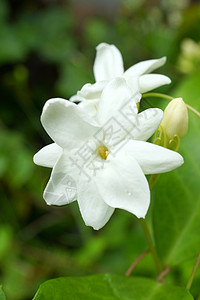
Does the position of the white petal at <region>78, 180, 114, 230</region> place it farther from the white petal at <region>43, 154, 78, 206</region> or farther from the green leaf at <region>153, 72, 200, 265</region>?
the green leaf at <region>153, 72, 200, 265</region>

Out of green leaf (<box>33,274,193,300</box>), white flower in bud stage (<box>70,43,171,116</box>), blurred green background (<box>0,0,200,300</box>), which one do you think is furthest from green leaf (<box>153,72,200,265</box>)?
blurred green background (<box>0,0,200,300</box>)

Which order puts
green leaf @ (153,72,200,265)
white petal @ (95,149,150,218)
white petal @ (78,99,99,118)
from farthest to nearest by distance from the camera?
green leaf @ (153,72,200,265) → white petal @ (78,99,99,118) → white petal @ (95,149,150,218)

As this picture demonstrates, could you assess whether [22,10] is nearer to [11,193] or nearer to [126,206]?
[11,193]

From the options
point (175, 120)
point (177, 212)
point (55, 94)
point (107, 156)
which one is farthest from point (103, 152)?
point (55, 94)

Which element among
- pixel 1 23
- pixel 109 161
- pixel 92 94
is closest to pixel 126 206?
pixel 109 161

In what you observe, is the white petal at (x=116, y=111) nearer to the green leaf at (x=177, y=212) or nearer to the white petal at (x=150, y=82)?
the white petal at (x=150, y=82)

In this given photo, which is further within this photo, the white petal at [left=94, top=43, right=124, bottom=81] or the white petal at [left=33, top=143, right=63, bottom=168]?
the white petal at [left=94, top=43, right=124, bottom=81]
